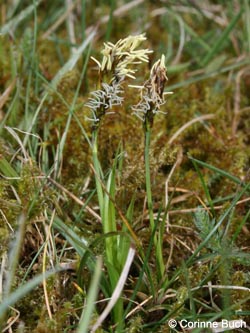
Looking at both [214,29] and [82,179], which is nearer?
[82,179]

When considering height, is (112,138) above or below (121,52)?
below

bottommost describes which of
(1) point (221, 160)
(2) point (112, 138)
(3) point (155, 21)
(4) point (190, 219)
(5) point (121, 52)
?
(4) point (190, 219)

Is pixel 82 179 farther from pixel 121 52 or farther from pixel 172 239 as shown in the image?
pixel 121 52

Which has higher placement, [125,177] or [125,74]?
[125,74]

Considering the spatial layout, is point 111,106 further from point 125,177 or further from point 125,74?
point 125,177

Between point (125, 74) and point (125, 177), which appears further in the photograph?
point (125, 177)

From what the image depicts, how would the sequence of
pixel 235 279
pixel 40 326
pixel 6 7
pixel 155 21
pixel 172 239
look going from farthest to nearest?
pixel 155 21 → pixel 6 7 → pixel 172 239 → pixel 235 279 → pixel 40 326

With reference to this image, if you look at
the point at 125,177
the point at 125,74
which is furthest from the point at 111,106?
the point at 125,177

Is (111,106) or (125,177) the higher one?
(111,106)

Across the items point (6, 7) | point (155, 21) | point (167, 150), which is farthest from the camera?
point (155, 21)

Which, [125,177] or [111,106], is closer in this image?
[111,106]

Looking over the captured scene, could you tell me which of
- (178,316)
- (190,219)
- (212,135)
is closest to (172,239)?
(190,219)
